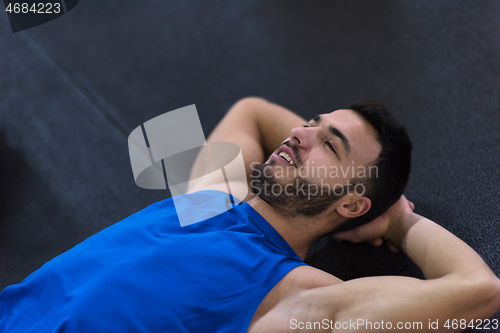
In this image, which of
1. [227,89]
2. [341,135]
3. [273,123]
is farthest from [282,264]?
[227,89]

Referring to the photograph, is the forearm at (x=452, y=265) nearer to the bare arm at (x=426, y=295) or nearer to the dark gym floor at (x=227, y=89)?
the bare arm at (x=426, y=295)

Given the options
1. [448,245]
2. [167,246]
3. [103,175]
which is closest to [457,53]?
[448,245]

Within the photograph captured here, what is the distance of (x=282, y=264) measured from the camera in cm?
104

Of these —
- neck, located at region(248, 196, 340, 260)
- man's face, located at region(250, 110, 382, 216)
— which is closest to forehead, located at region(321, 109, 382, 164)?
man's face, located at region(250, 110, 382, 216)

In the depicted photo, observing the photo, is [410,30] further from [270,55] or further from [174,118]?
[174,118]

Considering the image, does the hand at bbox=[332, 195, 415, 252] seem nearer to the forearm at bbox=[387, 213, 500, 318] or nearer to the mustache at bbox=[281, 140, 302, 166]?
the forearm at bbox=[387, 213, 500, 318]

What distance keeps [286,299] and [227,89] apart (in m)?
1.10

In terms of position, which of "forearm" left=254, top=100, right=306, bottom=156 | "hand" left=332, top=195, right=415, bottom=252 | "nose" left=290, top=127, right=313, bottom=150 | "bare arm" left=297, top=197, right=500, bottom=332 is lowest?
"hand" left=332, top=195, right=415, bottom=252

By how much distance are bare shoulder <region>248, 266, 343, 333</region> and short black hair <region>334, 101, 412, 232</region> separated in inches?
10.1

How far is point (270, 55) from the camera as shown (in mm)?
1870

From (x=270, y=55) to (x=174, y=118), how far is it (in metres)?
0.58

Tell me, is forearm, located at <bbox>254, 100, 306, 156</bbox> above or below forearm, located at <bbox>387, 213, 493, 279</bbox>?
above

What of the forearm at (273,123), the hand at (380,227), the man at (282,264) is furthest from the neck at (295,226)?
the forearm at (273,123)

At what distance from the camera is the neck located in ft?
3.78
